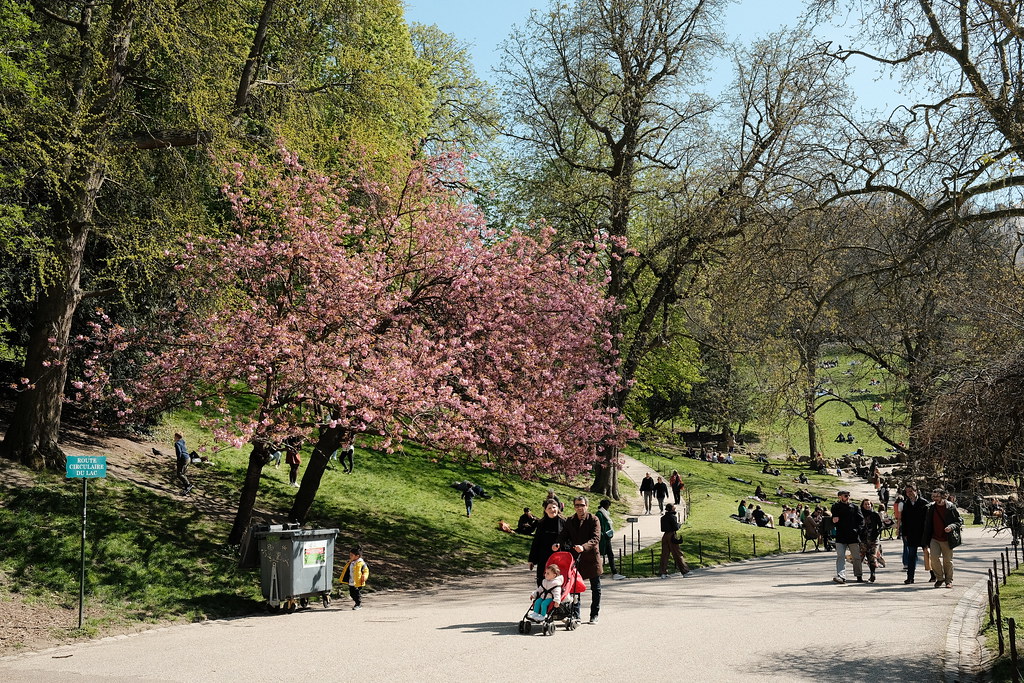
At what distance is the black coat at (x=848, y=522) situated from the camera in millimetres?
17766

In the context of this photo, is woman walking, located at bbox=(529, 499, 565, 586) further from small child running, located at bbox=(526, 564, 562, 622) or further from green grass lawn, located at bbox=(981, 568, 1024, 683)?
green grass lawn, located at bbox=(981, 568, 1024, 683)

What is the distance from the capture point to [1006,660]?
9.30m

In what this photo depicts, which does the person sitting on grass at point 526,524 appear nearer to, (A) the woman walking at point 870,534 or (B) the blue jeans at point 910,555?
(A) the woman walking at point 870,534

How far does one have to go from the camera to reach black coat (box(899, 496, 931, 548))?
1705 cm

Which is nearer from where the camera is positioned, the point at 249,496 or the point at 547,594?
the point at 547,594

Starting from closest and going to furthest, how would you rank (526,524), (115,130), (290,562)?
1. (290,562)
2. (115,130)
3. (526,524)

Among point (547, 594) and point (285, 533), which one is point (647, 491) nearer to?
point (285, 533)

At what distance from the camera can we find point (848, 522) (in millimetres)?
17828

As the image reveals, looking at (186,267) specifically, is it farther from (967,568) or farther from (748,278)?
(967,568)

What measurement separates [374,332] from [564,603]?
8657 mm

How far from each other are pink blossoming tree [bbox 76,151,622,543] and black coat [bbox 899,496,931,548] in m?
7.76

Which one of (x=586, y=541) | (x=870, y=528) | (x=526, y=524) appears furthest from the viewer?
(x=526, y=524)

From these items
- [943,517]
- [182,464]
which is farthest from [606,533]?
[182,464]

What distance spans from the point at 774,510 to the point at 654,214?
1847cm
